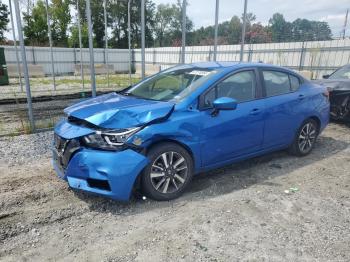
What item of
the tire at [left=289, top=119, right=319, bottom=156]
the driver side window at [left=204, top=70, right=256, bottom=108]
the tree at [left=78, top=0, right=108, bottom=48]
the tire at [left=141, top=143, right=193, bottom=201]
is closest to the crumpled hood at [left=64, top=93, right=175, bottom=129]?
the tire at [left=141, top=143, right=193, bottom=201]

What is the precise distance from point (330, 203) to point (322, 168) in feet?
4.26

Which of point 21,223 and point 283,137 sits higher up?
point 283,137

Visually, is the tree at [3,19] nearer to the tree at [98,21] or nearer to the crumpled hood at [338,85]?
the tree at [98,21]

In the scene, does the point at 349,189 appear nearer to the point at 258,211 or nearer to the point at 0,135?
the point at 258,211

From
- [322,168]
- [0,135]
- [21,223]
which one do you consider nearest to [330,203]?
[322,168]

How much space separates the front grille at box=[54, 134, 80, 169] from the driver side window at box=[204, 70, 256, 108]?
1695mm

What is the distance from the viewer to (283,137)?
502 cm

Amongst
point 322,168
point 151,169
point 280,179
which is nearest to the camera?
point 151,169

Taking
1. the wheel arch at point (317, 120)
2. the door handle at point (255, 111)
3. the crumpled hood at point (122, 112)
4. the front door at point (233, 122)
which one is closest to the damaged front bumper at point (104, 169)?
the crumpled hood at point (122, 112)

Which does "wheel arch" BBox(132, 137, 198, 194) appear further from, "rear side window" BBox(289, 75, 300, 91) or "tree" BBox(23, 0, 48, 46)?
"tree" BBox(23, 0, 48, 46)

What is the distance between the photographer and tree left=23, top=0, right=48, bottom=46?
29977mm

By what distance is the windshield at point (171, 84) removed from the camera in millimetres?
4129

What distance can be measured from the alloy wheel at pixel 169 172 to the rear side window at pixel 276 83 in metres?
1.90

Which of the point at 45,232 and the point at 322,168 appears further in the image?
the point at 322,168
